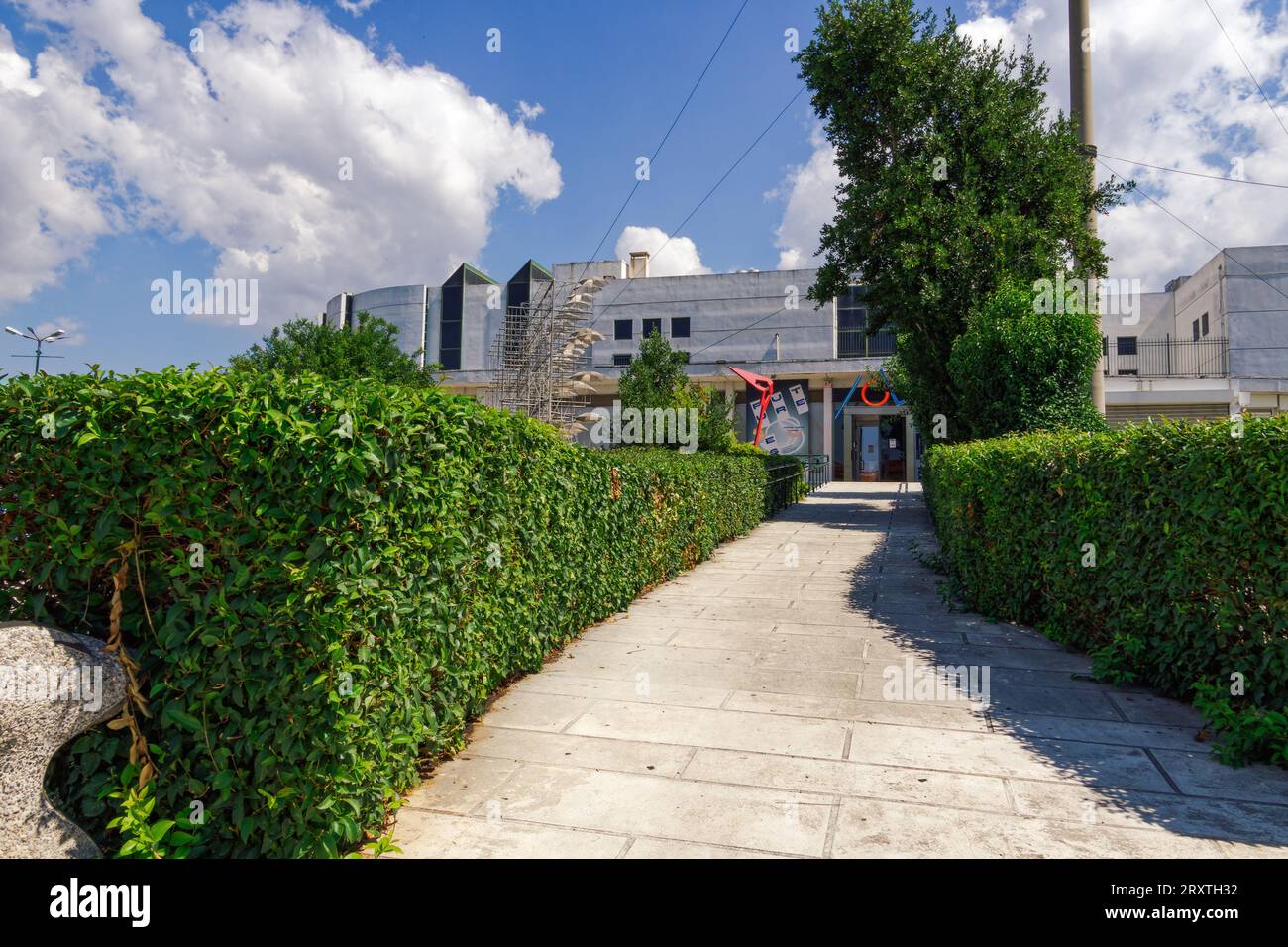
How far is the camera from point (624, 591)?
783 cm

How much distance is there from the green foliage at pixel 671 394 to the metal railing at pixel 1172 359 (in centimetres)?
2262

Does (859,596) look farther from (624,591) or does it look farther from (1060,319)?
(1060,319)

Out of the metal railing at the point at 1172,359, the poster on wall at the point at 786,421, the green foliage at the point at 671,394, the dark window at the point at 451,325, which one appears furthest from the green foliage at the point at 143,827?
the dark window at the point at 451,325

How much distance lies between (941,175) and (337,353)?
69.7 feet

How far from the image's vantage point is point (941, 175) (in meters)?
16.2

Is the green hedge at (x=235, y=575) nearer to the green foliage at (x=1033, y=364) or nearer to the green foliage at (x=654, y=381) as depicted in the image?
the green foliage at (x=1033, y=364)

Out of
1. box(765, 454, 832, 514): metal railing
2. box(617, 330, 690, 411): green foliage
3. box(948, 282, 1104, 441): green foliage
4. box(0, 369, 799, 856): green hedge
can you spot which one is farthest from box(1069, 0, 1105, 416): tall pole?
box(0, 369, 799, 856): green hedge

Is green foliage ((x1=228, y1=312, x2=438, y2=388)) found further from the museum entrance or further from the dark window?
the museum entrance

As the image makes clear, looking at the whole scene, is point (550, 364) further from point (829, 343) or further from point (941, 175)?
point (829, 343)

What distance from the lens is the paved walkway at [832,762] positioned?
3.17 m

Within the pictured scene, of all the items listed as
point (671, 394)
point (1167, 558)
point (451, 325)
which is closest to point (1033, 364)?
point (671, 394)

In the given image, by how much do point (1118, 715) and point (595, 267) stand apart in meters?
43.4

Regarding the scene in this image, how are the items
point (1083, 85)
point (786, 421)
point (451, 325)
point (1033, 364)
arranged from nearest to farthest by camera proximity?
point (1033, 364), point (1083, 85), point (786, 421), point (451, 325)
